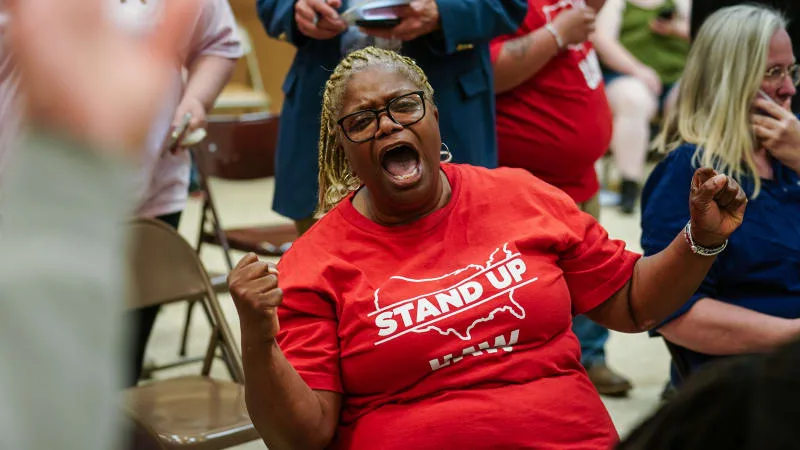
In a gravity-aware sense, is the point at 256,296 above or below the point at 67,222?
below

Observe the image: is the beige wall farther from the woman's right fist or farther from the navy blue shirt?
the woman's right fist

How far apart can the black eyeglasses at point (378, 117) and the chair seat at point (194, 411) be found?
85cm

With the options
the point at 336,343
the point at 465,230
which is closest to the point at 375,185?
the point at 465,230

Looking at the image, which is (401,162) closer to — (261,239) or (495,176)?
(495,176)

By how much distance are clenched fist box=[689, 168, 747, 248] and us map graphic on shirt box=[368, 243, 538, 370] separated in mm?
319

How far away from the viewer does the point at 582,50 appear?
326 centimetres

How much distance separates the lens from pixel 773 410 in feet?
2.14

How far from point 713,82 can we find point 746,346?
0.65 metres

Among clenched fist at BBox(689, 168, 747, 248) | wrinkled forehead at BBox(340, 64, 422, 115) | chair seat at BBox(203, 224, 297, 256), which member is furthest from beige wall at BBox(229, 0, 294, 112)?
clenched fist at BBox(689, 168, 747, 248)

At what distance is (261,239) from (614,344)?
1.50m

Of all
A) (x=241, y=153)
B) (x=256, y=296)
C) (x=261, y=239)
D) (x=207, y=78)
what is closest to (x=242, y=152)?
(x=241, y=153)

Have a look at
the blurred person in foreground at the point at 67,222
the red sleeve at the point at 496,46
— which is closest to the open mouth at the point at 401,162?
the red sleeve at the point at 496,46

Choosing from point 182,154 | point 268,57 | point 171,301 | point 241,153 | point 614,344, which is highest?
point 182,154

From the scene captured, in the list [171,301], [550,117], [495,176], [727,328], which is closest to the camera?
[495,176]
